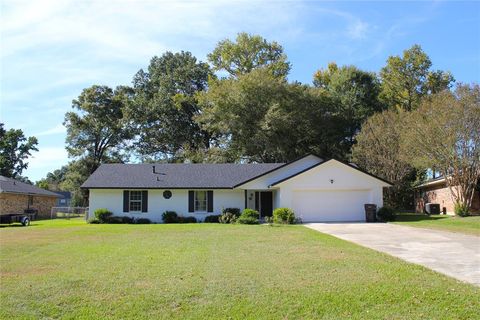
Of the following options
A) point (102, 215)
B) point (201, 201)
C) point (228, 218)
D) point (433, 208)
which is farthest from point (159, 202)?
point (433, 208)

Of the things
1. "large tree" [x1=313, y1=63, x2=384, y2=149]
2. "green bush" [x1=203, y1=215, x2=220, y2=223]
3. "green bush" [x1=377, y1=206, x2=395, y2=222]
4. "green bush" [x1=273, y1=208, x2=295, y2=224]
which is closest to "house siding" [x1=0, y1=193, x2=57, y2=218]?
"green bush" [x1=203, y1=215, x2=220, y2=223]

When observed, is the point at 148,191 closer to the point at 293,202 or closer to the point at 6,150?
the point at 293,202

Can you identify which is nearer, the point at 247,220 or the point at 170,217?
the point at 247,220

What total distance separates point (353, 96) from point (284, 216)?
2251cm

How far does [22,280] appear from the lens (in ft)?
29.9

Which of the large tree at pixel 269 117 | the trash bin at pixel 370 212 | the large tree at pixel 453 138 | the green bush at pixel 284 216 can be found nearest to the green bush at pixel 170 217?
the green bush at pixel 284 216

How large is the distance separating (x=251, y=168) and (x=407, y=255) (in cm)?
2160

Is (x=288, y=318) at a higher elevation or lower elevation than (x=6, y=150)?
lower

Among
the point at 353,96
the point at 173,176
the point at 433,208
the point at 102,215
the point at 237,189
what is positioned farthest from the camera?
the point at 353,96

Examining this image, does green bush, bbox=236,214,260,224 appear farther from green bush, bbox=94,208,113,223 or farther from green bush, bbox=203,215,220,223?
green bush, bbox=94,208,113,223

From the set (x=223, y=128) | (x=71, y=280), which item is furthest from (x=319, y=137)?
(x=71, y=280)

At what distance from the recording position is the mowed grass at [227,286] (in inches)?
277

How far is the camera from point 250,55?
50625mm

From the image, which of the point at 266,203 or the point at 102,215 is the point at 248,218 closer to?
the point at 266,203
